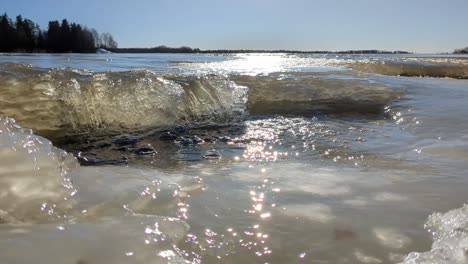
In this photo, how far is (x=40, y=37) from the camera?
57.3m

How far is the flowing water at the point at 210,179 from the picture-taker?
152 centimetres

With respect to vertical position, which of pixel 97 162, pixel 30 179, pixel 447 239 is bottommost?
pixel 97 162

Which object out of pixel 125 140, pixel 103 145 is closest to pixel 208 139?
pixel 125 140

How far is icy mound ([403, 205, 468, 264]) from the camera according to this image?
1.40 m

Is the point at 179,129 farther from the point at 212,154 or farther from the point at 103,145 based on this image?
the point at 212,154

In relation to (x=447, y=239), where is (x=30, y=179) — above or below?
above

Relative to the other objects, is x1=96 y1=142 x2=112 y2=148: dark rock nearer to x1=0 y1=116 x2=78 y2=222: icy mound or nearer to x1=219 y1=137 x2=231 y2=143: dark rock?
x1=219 y1=137 x2=231 y2=143: dark rock

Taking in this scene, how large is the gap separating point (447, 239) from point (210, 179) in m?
1.30

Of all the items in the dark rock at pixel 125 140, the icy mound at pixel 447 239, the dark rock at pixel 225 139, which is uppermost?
the icy mound at pixel 447 239

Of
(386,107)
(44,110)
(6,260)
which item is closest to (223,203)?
(6,260)

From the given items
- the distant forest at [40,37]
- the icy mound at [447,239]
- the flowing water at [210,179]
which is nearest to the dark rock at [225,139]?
the flowing water at [210,179]

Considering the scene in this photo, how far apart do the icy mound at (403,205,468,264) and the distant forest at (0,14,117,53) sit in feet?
187

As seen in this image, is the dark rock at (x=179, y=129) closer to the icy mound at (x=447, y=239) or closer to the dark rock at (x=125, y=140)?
the dark rock at (x=125, y=140)

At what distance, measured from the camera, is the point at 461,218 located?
1726mm
